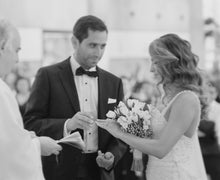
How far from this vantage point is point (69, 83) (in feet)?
10.6

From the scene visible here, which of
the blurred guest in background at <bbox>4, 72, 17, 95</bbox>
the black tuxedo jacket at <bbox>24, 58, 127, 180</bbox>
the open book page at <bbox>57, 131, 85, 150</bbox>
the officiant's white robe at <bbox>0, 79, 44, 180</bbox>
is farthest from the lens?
→ the blurred guest in background at <bbox>4, 72, 17, 95</bbox>

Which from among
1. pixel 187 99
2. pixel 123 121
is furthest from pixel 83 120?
pixel 187 99

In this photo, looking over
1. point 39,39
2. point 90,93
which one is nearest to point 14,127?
point 90,93

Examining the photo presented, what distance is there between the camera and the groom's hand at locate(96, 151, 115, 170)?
306 centimetres

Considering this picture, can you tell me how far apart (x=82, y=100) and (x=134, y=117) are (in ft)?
1.89

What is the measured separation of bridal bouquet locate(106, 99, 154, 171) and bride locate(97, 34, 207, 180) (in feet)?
0.17

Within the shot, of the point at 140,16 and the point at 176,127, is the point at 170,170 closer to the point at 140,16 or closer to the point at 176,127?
the point at 176,127

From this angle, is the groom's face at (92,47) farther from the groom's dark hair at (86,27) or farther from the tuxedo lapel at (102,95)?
the tuxedo lapel at (102,95)

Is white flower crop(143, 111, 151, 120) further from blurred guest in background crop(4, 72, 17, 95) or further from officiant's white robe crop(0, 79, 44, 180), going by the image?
blurred guest in background crop(4, 72, 17, 95)

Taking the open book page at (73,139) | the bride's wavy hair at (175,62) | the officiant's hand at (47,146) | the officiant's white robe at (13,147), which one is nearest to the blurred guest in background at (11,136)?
the officiant's white robe at (13,147)

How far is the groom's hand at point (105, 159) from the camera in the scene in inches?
121

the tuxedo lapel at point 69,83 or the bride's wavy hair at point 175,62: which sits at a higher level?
the bride's wavy hair at point 175,62

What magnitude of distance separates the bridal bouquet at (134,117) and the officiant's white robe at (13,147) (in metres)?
0.80

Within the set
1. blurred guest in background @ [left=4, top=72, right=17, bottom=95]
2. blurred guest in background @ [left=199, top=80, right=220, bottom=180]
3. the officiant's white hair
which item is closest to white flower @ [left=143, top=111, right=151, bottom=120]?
the officiant's white hair
